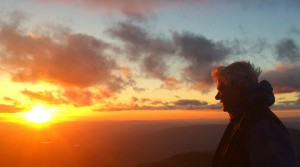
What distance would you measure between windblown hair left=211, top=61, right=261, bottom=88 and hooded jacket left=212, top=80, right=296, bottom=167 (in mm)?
160

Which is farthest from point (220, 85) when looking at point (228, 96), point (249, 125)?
point (249, 125)

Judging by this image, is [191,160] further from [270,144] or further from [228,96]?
[270,144]

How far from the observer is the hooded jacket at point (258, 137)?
12.5ft

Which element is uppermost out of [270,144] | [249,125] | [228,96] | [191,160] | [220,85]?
[220,85]

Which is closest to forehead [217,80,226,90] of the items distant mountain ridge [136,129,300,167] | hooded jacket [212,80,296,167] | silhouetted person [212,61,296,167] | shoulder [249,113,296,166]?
silhouetted person [212,61,296,167]

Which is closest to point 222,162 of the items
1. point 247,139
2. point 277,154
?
point 247,139

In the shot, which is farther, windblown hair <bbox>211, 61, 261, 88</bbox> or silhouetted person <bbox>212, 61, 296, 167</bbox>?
windblown hair <bbox>211, 61, 261, 88</bbox>

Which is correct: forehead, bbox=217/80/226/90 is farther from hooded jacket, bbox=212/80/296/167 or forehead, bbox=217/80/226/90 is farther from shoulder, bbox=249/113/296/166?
shoulder, bbox=249/113/296/166

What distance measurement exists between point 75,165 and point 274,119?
181 metres

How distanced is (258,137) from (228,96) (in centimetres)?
79

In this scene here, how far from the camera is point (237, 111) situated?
453 centimetres

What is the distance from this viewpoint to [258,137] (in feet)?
12.8

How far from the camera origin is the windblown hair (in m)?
4.47

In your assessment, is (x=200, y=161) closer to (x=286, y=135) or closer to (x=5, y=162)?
(x=286, y=135)
